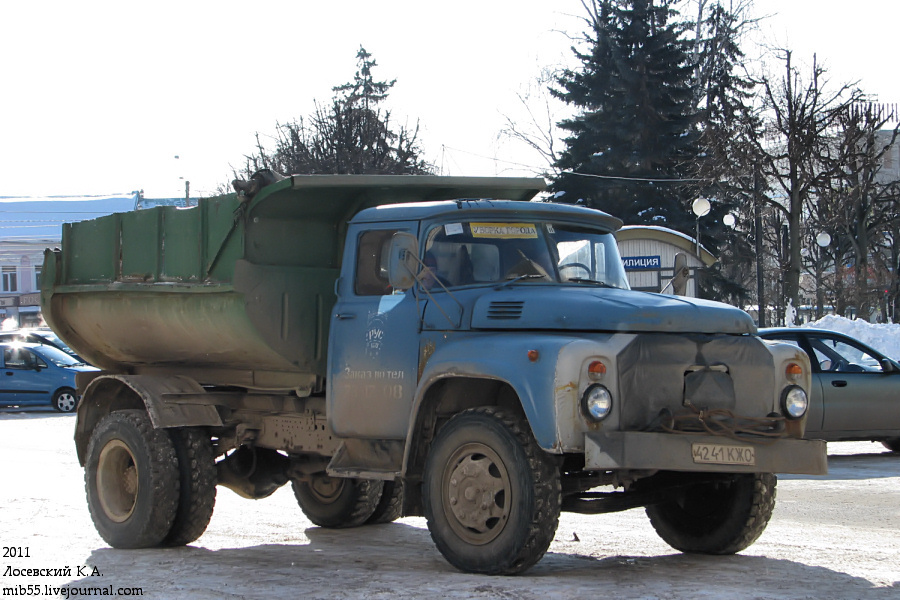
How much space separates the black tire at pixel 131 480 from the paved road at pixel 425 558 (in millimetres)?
227

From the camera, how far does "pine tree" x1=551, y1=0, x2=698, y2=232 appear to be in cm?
4122

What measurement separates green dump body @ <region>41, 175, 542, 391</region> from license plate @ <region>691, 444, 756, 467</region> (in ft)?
9.74

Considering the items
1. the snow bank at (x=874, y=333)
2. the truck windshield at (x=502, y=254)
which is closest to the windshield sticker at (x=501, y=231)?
the truck windshield at (x=502, y=254)

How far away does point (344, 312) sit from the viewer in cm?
780

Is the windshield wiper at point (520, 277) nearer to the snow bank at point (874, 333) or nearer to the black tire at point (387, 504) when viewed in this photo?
the black tire at point (387, 504)

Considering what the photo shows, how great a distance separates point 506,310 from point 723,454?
1.51 metres

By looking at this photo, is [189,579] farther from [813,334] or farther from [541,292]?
[813,334]

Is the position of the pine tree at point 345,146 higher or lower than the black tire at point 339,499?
higher

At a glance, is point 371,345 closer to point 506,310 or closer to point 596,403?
point 506,310

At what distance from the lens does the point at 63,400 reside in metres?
24.9

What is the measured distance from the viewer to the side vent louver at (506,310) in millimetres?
6820

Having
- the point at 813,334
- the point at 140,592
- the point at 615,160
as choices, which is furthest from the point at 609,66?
the point at 140,592

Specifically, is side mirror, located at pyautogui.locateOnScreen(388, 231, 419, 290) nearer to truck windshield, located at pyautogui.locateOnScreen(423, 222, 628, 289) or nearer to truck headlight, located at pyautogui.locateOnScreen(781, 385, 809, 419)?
truck windshield, located at pyautogui.locateOnScreen(423, 222, 628, 289)

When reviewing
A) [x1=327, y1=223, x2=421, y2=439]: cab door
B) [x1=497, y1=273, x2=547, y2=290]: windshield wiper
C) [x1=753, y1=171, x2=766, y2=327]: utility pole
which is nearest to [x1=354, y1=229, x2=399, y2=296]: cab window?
[x1=327, y1=223, x2=421, y2=439]: cab door
